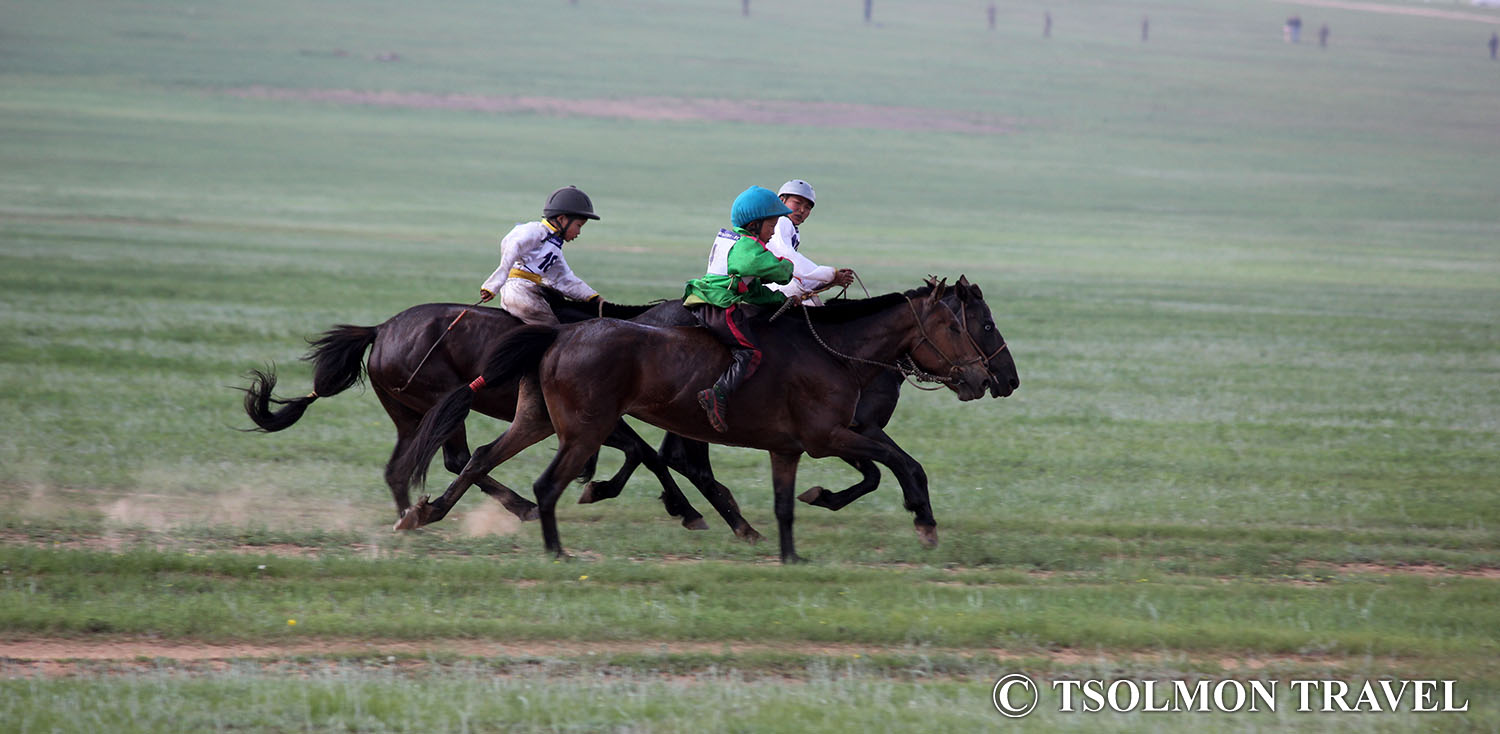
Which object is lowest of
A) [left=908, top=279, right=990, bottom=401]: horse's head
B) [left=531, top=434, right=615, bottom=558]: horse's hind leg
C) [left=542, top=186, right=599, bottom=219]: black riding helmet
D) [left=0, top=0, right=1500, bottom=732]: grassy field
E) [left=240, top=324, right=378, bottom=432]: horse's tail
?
[left=0, top=0, right=1500, bottom=732]: grassy field

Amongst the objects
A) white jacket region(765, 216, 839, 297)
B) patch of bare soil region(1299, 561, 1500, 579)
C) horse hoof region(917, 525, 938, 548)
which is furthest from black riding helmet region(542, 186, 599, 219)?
patch of bare soil region(1299, 561, 1500, 579)

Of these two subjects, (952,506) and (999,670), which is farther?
(952,506)

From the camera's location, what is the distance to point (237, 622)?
730 centimetres

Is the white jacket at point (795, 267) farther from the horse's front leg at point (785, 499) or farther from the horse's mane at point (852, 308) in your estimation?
the horse's front leg at point (785, 499)

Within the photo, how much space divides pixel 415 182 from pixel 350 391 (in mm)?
34591

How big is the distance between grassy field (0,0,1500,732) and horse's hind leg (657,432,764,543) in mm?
235

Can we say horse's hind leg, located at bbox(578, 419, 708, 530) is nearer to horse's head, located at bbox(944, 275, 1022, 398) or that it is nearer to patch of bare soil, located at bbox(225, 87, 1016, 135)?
horse's head, located at bbox(944, 275, 1022, 398)

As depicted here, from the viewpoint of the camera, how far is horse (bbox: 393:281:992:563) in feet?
30.1

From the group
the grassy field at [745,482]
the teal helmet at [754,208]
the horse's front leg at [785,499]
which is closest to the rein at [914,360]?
the teal helmet at [754,208]

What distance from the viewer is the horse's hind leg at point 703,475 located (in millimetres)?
10055

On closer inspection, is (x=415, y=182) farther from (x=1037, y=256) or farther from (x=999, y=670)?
(x=999, y=670)

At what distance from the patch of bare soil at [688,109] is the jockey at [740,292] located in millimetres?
66283

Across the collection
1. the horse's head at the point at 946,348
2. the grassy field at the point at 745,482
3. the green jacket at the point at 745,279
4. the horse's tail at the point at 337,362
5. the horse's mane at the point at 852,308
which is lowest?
the grassy field at the point at 745,482

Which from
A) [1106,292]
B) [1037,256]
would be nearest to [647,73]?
[1037,256]
